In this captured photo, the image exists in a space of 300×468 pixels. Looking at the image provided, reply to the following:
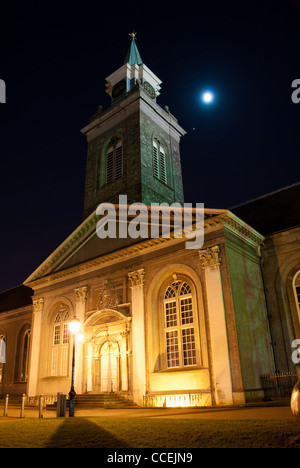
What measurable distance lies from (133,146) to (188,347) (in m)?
18.4

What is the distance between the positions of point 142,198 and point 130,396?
1427cm

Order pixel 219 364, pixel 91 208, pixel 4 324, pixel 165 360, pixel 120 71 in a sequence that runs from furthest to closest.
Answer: pixel 120 71
pixel 4 324
pixel 91 208
pixel 165 360
pixel 219 364

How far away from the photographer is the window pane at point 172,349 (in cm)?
1901

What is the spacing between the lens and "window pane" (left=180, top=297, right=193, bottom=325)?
19172 mm

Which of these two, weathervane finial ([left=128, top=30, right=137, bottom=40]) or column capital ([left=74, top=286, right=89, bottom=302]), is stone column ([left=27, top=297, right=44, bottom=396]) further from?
weathervane finial ([left=128, top=30, right=137, bottom=40])

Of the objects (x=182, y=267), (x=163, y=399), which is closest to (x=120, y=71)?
(x=182, y=267)

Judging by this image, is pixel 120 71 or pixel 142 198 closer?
pixel 142 198

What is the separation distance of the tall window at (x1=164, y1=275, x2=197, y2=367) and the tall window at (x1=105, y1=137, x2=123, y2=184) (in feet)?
47.9

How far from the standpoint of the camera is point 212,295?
17703 mm

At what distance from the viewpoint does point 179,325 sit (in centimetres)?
1928

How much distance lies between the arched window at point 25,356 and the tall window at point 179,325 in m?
17.4

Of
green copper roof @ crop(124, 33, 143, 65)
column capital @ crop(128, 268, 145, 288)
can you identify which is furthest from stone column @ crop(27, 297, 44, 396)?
green copper roof @ crop(124, 33, 143, 65)

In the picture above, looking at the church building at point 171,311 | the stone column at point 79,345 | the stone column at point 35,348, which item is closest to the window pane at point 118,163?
the church building at point 171,311

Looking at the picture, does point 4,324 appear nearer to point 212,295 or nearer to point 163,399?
point 163,399
